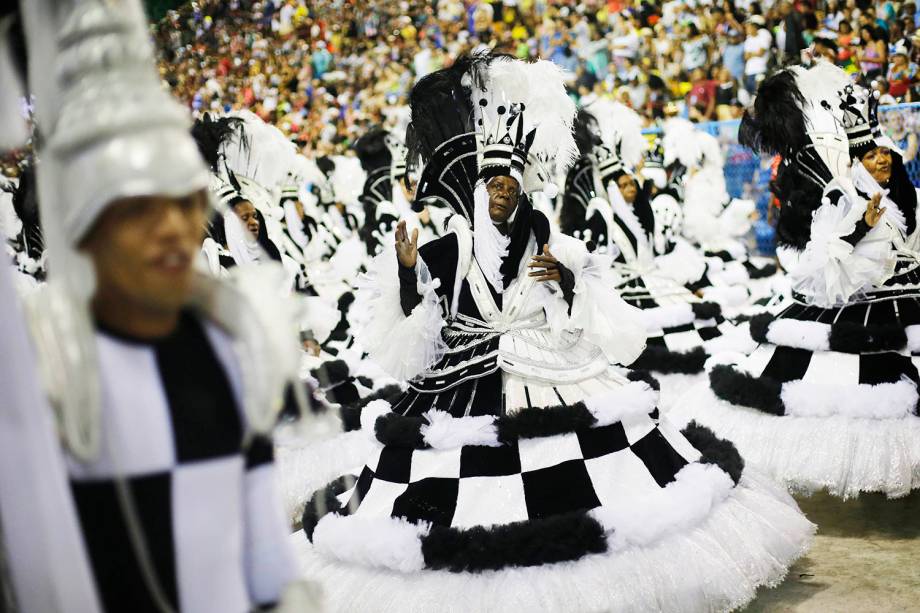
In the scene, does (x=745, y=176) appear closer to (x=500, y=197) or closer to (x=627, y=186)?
(x=627, y=186)

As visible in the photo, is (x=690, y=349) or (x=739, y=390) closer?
(x=739, y=390)

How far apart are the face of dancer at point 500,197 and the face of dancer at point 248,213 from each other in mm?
1718

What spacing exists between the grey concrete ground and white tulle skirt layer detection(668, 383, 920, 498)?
25 cm

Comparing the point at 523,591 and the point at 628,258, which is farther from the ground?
the point at 628,258

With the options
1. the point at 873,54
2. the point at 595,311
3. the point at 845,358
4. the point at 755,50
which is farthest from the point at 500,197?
the point at 755,50

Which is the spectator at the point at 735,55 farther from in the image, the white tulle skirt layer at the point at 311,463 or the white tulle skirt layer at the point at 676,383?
the white tulle skirt layer at the point at 311,463

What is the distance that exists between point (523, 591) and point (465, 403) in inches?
31.3

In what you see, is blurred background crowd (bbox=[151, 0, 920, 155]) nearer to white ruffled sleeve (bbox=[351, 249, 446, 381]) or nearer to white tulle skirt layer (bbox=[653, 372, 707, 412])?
white tulle skirt layer (bbox=[653, 372, 707, 412])

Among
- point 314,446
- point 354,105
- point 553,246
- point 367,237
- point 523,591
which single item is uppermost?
point 354,105

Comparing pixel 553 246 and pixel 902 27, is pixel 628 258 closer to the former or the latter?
pixel 553 246

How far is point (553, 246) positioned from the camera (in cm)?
414

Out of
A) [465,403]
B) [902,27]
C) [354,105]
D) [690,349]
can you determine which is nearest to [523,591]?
[465,403]

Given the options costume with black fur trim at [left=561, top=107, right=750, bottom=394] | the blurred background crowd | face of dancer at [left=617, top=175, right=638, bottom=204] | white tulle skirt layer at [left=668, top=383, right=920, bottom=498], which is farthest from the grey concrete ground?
face of dancer at [left=617, top=175, right=638, bottom=204]

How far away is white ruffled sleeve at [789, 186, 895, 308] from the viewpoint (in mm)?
5219
